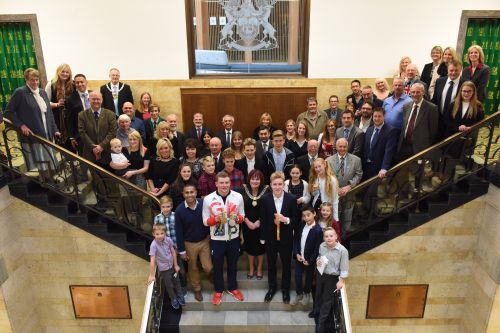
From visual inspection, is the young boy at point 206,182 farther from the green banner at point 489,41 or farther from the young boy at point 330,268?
the green banner at point 489,41

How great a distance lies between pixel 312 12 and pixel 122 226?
5140 mm

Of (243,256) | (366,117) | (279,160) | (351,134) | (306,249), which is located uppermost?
(366,117)

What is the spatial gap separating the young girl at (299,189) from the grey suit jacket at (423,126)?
60.3 inches

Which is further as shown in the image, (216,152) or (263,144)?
(263,144)

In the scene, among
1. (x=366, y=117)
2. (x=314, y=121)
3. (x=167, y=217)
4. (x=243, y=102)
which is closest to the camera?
(x=167, y=217)

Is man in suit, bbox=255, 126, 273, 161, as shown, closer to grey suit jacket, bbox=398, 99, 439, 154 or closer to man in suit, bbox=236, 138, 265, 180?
man in suit, bbox=236, 138, 265, 180

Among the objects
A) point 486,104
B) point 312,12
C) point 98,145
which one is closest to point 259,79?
point 312,12

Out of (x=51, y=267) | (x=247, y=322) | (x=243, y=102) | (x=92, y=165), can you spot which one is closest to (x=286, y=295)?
(x=247, y=322)

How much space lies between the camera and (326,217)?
5.13 meters

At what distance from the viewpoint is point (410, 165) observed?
596 cm

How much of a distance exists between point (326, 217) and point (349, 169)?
97 centimetres

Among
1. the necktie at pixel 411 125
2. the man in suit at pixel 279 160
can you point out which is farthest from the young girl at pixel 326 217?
the necktie at pixel 411 125

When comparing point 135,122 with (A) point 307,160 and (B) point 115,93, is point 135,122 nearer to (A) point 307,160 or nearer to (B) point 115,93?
(B) point 115,93

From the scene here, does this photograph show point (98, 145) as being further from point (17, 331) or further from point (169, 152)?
point (17, 331)
